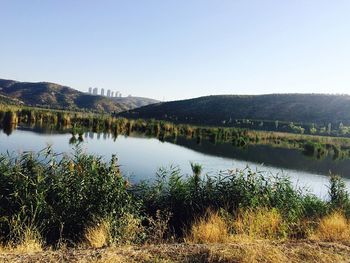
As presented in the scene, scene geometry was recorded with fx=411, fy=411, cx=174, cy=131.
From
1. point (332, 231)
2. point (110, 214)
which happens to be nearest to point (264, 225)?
point (332, 231)

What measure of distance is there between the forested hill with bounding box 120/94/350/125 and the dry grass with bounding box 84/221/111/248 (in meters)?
92.1

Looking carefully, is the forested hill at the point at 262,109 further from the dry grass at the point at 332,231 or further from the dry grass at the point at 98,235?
the dry grass at the point at 98,235

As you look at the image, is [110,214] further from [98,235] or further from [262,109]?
[262,109]

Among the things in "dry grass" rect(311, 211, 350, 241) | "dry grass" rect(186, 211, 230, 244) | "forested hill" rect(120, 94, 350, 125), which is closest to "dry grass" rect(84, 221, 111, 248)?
"dry grass" rect(186, 211, 230, 244)

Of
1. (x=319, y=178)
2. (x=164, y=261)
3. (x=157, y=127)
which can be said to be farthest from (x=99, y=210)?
(x=157, y=127)

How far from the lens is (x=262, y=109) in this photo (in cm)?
13250

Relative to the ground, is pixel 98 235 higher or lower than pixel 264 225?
lower

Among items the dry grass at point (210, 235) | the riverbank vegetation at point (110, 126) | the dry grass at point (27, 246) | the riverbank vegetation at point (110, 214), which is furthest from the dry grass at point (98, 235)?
the riverbank vegetation at point (110, 126)

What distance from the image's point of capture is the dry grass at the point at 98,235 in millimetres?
9055

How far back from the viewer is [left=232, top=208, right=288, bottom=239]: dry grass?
33.4ft

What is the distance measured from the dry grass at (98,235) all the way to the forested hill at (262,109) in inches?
3625

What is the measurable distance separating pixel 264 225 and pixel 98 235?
430cm

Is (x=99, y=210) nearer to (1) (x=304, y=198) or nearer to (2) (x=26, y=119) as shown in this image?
(1) (x=304, y=198)

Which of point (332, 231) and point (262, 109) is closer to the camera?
point (332, 231)
